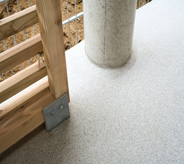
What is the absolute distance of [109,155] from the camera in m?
1.86

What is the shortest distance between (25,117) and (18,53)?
0.49m

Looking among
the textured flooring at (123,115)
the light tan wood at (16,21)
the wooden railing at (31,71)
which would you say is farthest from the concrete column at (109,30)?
the light tan wood at (16,21)

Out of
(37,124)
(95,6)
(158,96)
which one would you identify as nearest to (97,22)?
(95,6)

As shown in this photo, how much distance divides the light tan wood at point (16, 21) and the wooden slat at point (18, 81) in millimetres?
339

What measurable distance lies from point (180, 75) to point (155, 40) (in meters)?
0.56

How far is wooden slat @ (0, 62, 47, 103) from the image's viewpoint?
1.62m

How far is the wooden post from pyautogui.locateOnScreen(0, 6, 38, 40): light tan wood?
5 centimetres

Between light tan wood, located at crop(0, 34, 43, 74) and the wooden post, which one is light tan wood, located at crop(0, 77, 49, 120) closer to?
the wooden post

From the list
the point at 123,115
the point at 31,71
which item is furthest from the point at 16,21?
the point at 123,115

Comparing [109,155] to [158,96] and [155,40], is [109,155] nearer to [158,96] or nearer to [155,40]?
[158,96]

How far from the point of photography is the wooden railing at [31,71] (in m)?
1.42

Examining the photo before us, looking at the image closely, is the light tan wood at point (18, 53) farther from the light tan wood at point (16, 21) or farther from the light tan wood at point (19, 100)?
the light tan wood at point (19, 100)

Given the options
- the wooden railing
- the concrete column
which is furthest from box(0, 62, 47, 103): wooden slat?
the concrete column

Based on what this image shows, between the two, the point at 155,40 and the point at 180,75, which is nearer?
the point at 180,75
